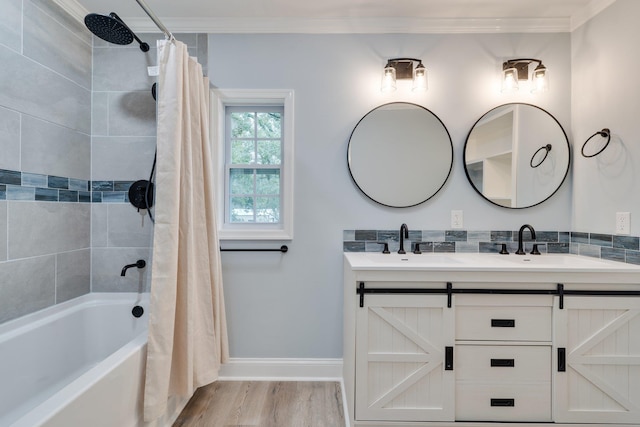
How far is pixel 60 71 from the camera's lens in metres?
1.89

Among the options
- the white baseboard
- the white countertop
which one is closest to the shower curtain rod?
the white countertop

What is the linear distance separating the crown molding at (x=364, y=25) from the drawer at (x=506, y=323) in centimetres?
184

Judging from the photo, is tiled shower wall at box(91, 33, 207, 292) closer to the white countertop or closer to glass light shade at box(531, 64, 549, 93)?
the white countertop

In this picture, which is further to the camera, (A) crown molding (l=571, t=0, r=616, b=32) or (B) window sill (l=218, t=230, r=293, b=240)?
(B) window sill (l=218, t=230, r=293, b=240)

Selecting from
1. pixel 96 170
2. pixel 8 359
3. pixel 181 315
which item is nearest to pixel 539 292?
pixel 181 315

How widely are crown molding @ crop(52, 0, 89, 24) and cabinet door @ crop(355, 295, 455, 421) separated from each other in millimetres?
2509

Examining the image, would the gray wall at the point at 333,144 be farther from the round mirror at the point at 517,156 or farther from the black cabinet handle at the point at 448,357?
the black cabinet handle at the point at 448,357

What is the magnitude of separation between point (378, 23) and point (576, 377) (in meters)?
2.39

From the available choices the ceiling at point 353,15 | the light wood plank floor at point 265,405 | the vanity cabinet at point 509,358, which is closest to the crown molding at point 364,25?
the ceiling at point 353,15

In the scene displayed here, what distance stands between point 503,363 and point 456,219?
918 millimetres

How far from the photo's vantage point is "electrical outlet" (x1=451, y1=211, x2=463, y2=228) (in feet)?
7.09

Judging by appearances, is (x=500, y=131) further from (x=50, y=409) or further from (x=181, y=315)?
(x=50, y=409)

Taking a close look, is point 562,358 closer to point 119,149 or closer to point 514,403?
point 514,403

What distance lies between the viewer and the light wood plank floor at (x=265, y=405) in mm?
1763
